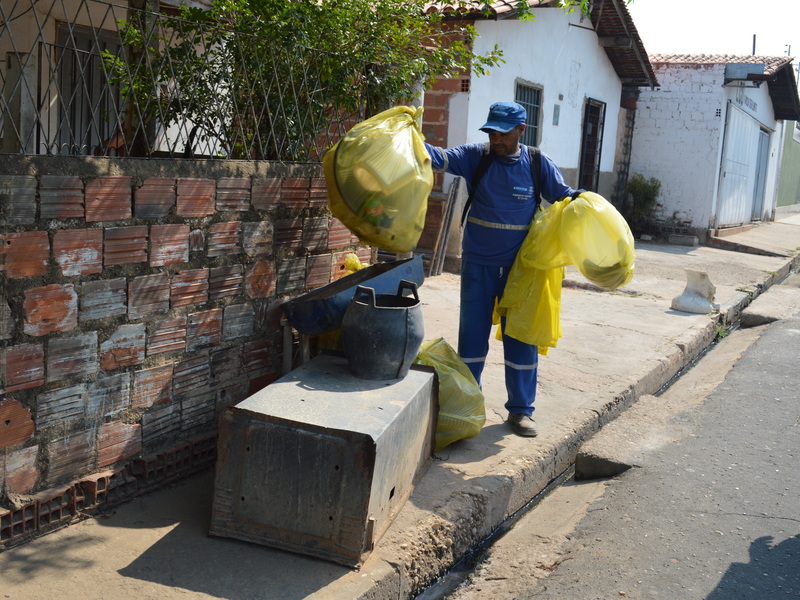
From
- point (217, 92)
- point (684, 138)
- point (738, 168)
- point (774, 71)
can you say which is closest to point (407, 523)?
point (217, 92)

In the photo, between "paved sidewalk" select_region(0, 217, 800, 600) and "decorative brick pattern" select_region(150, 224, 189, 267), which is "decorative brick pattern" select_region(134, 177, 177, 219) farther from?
"paved sidewalk" select_region(0, 217, 800, 600)

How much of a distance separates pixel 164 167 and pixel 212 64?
80cm

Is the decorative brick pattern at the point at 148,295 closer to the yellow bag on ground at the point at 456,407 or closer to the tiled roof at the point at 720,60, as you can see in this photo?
the yellow bag on ground at the point at 456,407

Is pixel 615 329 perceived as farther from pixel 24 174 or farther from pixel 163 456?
pixel 24 174

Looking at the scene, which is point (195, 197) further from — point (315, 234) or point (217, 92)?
point (315, 234)

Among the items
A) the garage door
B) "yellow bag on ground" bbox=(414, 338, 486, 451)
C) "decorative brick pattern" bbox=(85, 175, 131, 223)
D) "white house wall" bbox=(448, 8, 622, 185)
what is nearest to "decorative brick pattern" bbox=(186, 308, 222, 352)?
"decorative brick pattern" bbox=(85, 175, 131, 223)

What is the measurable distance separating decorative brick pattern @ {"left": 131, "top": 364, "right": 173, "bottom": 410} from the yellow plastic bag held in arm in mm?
1079

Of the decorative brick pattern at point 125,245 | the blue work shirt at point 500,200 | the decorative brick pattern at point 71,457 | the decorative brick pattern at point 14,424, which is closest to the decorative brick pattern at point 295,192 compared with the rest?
the blue work shirt at point 500,200

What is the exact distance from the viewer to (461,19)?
9.58m

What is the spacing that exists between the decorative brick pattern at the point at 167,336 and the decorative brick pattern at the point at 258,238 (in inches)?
20.5

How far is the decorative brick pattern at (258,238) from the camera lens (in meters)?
3.95

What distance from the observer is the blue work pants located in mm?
4699

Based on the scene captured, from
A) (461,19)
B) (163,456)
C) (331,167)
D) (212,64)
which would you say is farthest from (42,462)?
(461,19)

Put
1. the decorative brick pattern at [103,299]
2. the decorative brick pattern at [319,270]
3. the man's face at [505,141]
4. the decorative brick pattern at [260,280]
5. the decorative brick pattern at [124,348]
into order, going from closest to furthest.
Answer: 1. the decorative brick pattern at [103,299]
2. the decorative brick pattern at [124,348]
3. the decorative brick pattern at [260,280]
4. the decorative brick pattern at [319,270]
5. the man's face at [505,141]
